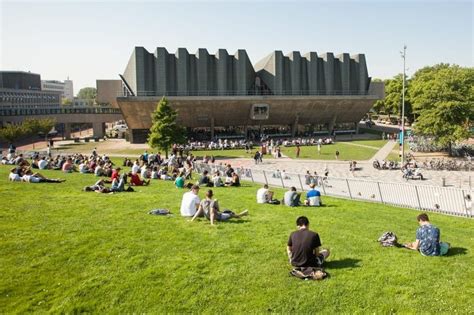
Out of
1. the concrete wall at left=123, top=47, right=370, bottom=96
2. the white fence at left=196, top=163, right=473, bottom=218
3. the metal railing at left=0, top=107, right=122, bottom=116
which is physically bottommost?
the white fence at left=196, top=163, right=473, bottom=218

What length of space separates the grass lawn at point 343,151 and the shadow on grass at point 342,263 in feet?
118

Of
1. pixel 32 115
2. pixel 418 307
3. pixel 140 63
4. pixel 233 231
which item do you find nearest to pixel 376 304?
→ pixel 418 307

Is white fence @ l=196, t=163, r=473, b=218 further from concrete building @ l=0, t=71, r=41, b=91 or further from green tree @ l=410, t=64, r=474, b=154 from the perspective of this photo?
concrete building @ l=0, t=71, r=41, b=91

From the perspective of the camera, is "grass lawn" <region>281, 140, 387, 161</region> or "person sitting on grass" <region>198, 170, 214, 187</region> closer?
"person sitting on grass" <region>198, 170, 214, 187</region>

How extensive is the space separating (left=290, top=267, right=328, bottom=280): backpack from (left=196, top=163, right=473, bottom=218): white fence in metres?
11.3

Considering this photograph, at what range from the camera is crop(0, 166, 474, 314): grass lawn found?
23.4 ft

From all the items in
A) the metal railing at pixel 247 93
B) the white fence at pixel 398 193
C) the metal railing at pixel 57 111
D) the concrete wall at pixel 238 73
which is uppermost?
the concrete wall at pixel 238 73

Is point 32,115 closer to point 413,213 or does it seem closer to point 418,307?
point 413,213

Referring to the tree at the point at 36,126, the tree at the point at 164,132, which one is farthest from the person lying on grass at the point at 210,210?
the tree at the point at 36,126

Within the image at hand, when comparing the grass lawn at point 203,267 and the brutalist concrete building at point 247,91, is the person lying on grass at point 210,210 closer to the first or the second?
the grass lawn at point 203,267

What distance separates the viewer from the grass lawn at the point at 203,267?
23.4 ft

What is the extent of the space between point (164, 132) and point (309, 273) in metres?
36.5

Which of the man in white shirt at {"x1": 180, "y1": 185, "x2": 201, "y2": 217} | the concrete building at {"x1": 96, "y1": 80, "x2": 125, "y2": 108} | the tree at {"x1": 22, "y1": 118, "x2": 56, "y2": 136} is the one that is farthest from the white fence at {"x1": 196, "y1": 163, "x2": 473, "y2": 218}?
the tree at {"x1": 22, "y1": 118, "x2": 56, "y2": 136}

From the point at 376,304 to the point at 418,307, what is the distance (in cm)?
69
